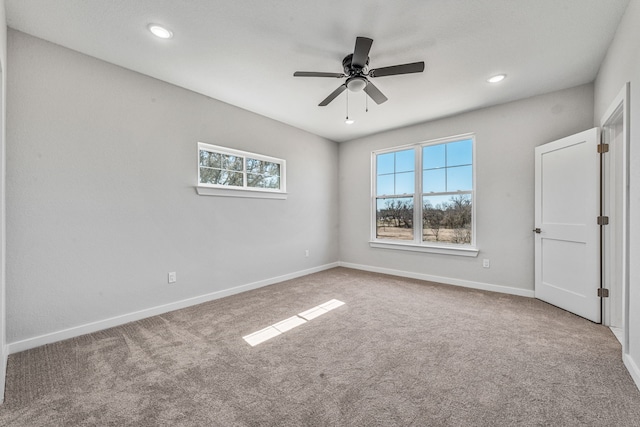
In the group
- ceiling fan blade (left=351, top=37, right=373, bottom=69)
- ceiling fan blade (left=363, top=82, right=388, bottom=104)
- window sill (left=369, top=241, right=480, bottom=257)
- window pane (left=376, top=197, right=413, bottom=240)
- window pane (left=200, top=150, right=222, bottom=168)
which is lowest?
window sill (left=369, top=241, right=480, bottom=257)

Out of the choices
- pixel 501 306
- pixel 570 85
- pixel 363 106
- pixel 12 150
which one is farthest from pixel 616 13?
pixel 12 150

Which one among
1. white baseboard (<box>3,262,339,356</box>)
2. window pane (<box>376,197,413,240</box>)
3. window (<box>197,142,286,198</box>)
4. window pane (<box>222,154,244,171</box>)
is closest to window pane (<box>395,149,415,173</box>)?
window pane (<box>376,197,413,240</box>)

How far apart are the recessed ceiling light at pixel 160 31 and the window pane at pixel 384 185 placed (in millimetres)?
3840

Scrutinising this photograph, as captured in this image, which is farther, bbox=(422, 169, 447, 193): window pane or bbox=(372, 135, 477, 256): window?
bbox=(422, 169, 447, 193): window pane

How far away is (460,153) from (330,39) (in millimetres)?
2860

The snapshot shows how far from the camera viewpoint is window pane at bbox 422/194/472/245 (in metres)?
4.15

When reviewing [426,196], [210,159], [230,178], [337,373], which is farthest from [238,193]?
[426,196]

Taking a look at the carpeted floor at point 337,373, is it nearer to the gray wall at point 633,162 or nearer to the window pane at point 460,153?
the gray wall at point 633,162

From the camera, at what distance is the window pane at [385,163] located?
4.98 metres

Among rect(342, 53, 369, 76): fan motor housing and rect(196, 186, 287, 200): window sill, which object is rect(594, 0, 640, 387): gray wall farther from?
rect(196, 186, 287, 200): window sill

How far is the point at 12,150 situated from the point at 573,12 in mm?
4574

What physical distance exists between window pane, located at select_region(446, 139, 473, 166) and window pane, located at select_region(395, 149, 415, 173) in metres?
0.59

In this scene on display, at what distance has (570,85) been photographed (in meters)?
3.20

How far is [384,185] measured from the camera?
507 centimetres
